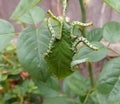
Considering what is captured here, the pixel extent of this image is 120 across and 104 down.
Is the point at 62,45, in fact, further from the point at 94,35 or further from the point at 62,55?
the point at 94,35

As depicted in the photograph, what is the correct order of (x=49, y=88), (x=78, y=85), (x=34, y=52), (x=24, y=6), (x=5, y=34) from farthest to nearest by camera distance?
1. (x=49, y=88)
2. (x=78, y=85)
3. (x=5, y=34)
4. (x=34, y=52)
5. (x=24, y=6)

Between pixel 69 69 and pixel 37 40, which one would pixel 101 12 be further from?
pixel 69 69

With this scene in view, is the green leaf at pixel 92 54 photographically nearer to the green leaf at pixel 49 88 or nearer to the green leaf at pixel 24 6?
the green leaf at pixel 24 6

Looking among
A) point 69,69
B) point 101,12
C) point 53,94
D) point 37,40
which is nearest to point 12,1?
point 101,12

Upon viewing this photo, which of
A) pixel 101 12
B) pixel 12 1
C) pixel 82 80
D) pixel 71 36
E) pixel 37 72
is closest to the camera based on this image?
pixel 71 36

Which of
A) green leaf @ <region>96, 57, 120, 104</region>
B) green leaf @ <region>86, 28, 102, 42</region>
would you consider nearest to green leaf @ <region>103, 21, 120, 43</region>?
green leaf @ <region>86, 28, 102, 42</region>

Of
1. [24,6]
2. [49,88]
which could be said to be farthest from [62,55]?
[49,88]
